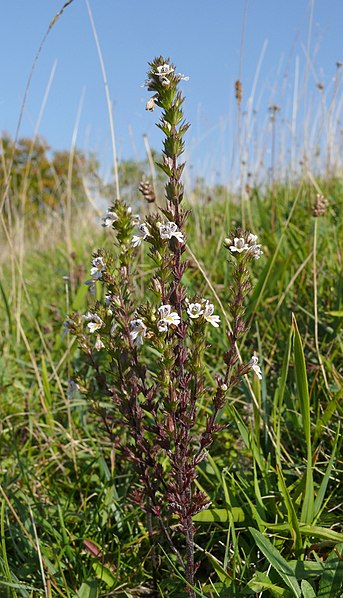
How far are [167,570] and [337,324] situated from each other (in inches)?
52.6

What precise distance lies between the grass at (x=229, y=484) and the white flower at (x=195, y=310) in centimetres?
39

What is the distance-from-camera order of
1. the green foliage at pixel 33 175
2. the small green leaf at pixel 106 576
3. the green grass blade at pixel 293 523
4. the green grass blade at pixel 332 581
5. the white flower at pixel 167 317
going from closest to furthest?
the white flower at pixel 167 317
the green grass blade at pixel 332 581
the green grass blade at pixel 293 523
the small green leaf at pixel 106 576
the green foliage at pixel 33 175

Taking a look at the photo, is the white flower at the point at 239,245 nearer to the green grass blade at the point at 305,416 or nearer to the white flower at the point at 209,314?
the white flower at the point at 209,314

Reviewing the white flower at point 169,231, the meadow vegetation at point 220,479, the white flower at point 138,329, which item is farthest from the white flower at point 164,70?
the white flower at point 138,329

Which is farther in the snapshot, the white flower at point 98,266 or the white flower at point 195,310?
the white flower at point 98,266

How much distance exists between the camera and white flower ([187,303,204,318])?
4.58 ft

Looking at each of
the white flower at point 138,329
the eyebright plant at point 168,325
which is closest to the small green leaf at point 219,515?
the eyebright plant at point 168,325

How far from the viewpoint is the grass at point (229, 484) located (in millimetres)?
1608

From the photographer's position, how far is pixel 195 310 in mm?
1405

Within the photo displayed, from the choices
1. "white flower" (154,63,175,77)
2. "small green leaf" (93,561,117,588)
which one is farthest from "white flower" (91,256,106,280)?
"small green leaf" (93,561,117,588)

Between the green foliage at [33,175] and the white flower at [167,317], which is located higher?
the green foliage at [33,175]

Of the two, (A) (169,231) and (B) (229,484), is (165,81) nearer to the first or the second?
(A) (169,231)

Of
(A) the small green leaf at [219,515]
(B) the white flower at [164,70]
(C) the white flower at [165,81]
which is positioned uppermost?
(B) the white flower at [164,70]

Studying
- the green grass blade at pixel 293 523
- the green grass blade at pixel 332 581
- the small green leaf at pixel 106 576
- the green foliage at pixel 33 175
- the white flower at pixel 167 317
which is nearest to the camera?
the white flower at pixel 167 317
